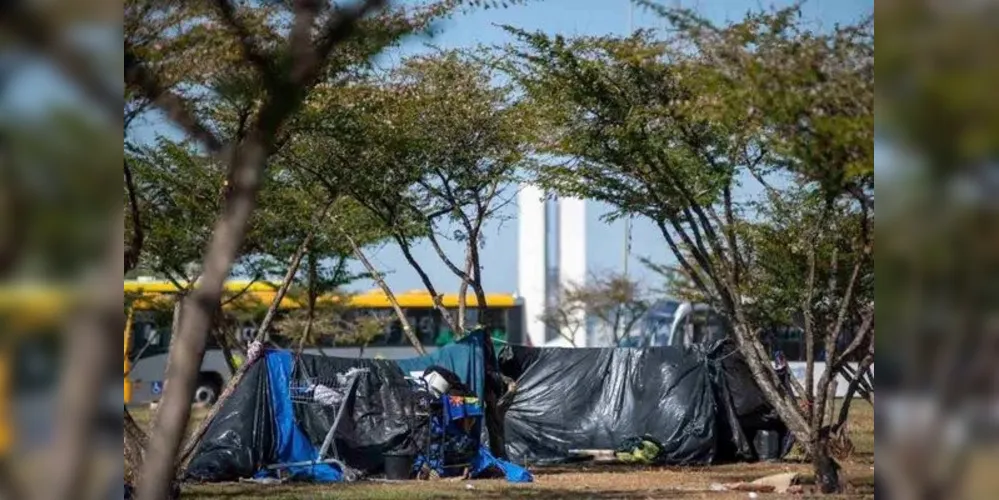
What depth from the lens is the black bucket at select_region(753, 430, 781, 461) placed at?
49.4ft

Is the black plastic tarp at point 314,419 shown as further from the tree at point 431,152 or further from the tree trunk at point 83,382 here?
the tree trunk at point 83,382

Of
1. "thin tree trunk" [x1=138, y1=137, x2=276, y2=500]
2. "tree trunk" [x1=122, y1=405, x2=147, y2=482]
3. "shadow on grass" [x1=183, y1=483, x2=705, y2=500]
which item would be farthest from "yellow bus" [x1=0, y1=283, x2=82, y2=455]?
"shadow on grass" [x1=183, y1=483, x2=705, y2=500]

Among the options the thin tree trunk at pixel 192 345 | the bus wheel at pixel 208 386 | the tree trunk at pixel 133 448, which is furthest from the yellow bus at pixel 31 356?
the bus wheel at pixel 208 386

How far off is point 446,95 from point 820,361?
8.98 m

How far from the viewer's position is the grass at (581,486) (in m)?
11.0

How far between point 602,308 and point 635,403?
19827 millimetres

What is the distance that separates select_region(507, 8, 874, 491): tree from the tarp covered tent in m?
1.44

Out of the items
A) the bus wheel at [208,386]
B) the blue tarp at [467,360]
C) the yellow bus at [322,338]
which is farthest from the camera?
the bus wheel at [208,386]

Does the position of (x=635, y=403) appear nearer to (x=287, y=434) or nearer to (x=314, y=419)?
(x=314, y=419)

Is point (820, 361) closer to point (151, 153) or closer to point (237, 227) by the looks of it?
point (151, 153)

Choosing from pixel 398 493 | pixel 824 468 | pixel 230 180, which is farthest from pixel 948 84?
pixel 398 493

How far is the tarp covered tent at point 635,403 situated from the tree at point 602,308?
1754cm

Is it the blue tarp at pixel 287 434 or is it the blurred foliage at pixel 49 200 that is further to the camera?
the blue tarp at pixel 287 434

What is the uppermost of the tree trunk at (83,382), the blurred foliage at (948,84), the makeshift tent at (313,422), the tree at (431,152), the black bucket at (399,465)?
the tree at (431,152)
